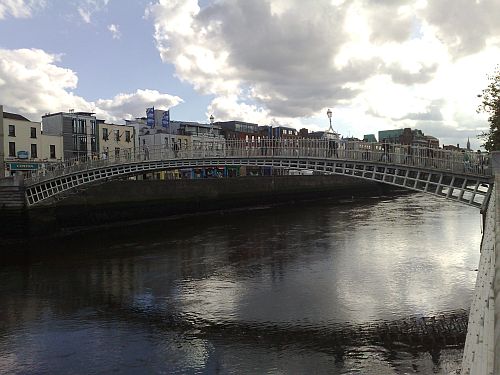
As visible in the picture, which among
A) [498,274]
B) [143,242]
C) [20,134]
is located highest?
[20,134]

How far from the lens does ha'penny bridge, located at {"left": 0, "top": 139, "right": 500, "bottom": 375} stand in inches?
266

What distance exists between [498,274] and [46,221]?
29995 millimetres

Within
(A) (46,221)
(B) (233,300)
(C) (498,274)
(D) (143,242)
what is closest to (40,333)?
(B) (233,300)

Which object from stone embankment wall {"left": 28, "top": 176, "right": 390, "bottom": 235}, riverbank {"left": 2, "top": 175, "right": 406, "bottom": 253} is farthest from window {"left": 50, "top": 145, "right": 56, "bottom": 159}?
riverbank {"left": 2, "top": 175, "right": 406, "bottom": 253}

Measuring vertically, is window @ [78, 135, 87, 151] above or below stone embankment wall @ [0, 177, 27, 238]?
above

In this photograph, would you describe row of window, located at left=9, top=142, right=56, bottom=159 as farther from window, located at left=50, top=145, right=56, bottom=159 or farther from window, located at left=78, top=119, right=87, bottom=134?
window, located at left=78, top=119, right=87, bottom=134

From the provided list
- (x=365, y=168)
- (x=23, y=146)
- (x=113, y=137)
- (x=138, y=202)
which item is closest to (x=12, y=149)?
(x=23, y=146)

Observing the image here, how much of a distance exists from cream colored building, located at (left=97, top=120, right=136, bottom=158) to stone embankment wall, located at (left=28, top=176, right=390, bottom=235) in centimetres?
1182

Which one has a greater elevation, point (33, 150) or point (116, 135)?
point (116, 135)

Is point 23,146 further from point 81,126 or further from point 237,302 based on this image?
point 237,302

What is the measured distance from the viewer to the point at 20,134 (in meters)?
37.6

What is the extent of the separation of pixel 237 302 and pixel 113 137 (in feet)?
132

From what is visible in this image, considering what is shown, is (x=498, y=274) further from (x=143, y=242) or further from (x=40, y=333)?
(x=143, y=242)

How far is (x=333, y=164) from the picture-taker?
21688mm
